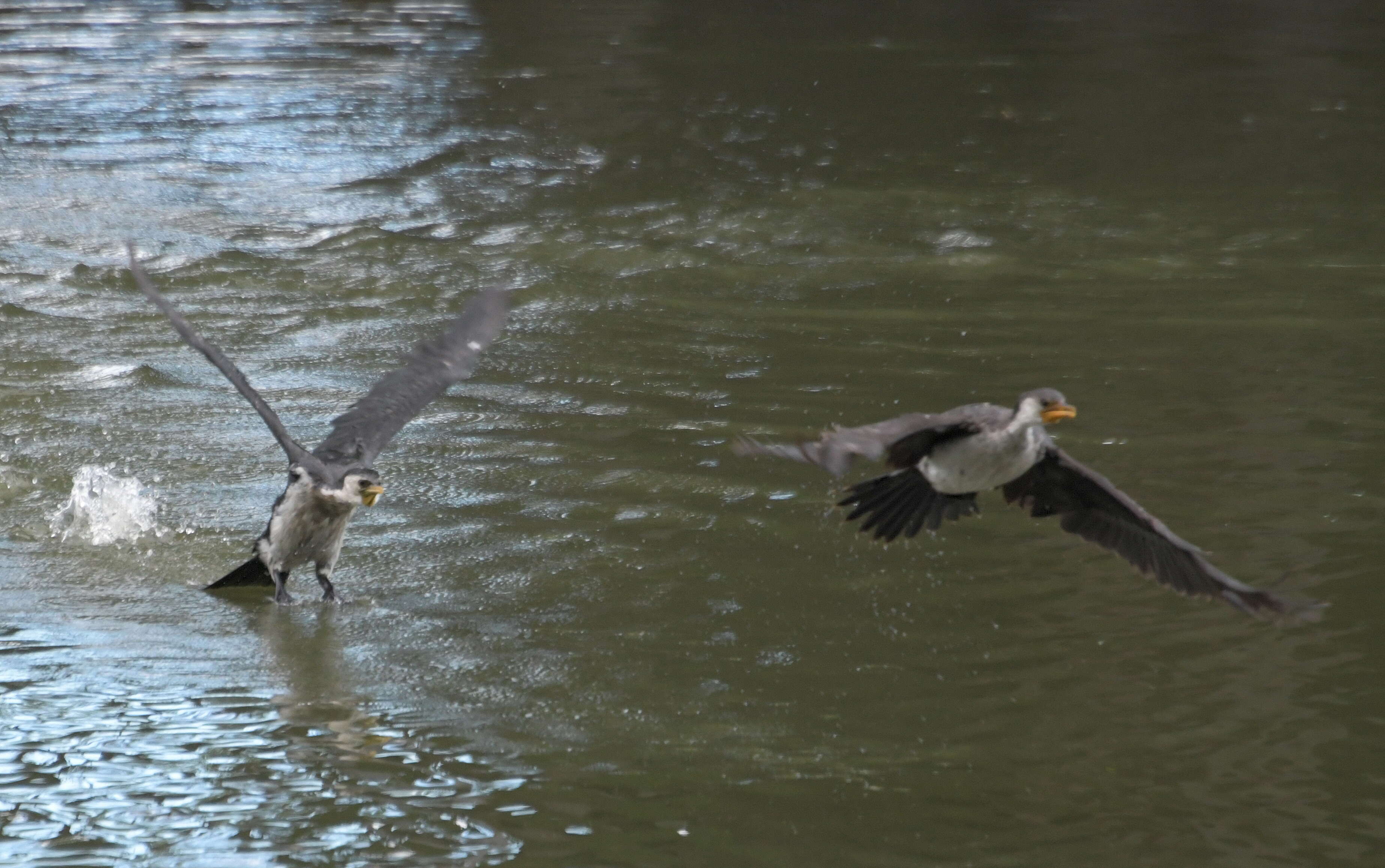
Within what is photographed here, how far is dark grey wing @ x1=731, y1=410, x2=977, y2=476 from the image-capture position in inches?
168

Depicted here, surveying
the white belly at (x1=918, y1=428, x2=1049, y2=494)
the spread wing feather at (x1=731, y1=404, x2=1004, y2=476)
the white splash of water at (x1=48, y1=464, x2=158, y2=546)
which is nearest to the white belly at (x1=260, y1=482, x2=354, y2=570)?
the white splash of water at (x1=48, y1=464, x2=158, y2=546)

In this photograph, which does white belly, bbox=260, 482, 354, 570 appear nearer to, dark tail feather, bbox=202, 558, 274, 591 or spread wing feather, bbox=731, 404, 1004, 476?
dark tail feather, bbox=202, 558, 274, 591

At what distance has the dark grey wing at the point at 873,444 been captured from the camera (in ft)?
14.0

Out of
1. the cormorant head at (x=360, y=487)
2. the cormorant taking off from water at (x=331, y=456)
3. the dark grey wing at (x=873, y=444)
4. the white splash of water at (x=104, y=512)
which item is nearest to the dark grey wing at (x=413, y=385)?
the cormorant taking off from water at (x=331, y=456)

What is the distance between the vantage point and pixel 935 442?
5242 mm

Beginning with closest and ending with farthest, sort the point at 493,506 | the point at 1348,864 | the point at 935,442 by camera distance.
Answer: the point at 1348,864
the point at 935,442
the point at 493,506

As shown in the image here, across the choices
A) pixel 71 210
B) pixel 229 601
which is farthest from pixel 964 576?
pixel 71 210

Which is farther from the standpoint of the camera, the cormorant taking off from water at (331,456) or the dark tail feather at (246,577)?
the dark tail feather at (246,577)

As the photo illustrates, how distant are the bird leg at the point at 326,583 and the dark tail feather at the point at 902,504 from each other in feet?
6.82

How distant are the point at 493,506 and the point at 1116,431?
290cm

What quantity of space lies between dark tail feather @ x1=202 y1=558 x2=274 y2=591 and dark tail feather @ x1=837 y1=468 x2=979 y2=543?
2.32 metres

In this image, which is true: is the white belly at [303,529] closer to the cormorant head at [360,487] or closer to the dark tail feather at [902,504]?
the cormorant head at [360,487]

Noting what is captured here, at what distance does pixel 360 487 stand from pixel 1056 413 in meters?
2.54

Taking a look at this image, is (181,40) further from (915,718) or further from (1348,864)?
(1348,864)
